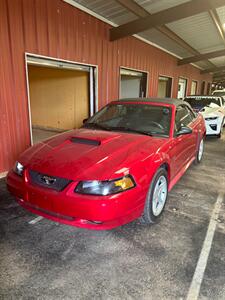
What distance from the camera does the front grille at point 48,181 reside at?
1977 millimetres

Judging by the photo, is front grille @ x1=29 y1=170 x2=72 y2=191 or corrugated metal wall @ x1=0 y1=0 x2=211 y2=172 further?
corrugated metal wall @ x1=0 y1=0 x2=211 y2=172

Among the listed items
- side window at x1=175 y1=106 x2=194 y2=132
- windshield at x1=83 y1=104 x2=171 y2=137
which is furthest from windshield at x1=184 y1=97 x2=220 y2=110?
windshield at x1=83 y1=104 x2=171 y2=137

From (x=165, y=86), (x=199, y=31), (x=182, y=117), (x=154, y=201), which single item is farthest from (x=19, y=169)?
(x=165, y=86)

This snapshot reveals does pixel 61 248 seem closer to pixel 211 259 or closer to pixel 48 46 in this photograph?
pixel 211 259

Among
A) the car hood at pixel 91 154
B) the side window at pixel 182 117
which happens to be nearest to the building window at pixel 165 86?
the side window at pixel 182 117

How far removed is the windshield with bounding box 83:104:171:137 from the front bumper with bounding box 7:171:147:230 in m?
1.09

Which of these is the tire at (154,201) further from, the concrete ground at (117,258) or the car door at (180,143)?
the car door at (180,143)

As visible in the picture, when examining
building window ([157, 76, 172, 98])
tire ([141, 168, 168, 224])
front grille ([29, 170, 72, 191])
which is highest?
building window ([157, 76, 172, 98])

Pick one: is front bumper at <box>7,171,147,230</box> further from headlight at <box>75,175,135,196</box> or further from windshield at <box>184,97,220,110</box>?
windshield at <box>184,97,220,110</box>

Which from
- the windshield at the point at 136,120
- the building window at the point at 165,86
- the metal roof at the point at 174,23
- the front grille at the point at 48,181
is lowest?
the front grille at the point at 48,181

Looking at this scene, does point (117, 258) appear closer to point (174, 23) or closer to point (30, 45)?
point (30, 45)

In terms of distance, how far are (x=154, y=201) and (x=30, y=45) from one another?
384cm

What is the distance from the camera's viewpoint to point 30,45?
422cm

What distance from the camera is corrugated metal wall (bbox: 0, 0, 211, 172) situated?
12.8 ft
